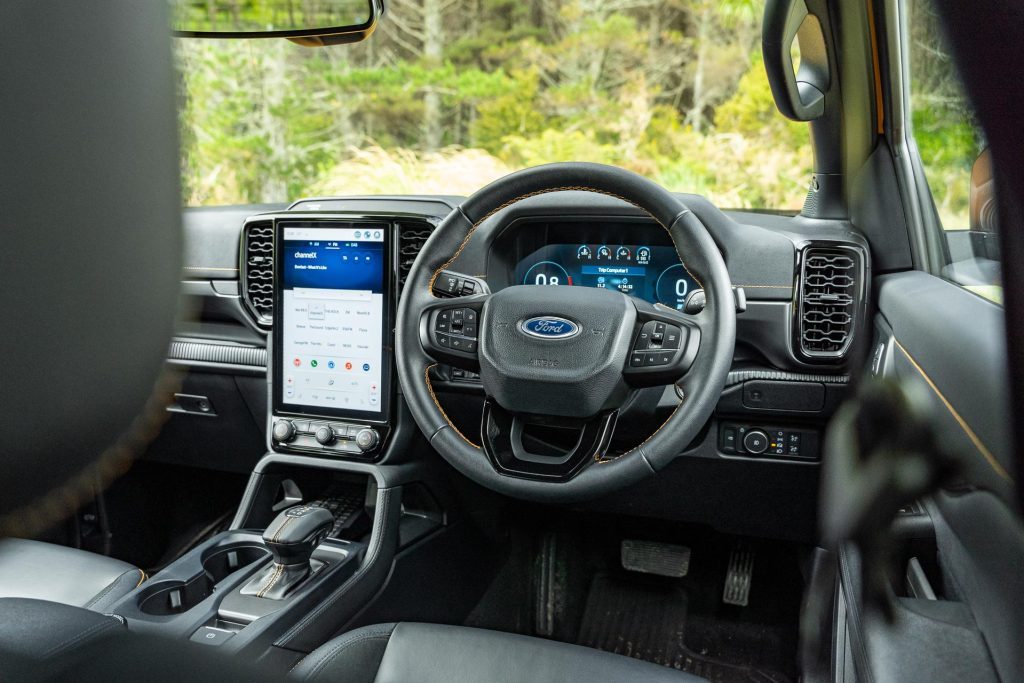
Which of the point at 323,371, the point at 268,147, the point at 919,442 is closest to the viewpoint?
the point at 919,442

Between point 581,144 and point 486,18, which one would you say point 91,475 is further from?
point 486,18

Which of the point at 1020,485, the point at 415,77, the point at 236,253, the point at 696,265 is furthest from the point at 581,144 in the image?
the point at 1020,485

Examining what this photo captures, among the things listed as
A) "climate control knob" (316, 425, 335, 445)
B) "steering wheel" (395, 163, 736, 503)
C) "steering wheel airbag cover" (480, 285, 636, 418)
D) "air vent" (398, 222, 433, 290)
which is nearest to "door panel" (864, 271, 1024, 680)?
"steering wheel" (395, 163, 736, 503)

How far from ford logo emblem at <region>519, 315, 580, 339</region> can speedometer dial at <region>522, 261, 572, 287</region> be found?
56cm

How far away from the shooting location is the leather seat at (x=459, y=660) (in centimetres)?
132

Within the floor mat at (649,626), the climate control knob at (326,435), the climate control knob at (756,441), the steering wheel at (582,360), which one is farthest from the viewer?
the floor mat at (649,626)

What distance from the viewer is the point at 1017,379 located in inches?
18.2

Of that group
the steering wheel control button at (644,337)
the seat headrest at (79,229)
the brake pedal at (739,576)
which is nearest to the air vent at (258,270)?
the steering wheel control button at (644,337)

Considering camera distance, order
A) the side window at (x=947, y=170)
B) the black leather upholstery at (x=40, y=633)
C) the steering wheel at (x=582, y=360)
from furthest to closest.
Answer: the steering wheel at (x=582, y=360) → the side window at (x=947, y=170) → the black leather upholstery at (x=40, y=633)

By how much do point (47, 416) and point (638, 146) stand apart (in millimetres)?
7795

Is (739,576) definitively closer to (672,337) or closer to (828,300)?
(828,300)

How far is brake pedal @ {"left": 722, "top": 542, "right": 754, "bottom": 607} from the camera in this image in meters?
2.64

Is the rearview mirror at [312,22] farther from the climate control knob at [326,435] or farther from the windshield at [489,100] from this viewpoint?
the windshield at [489,100]

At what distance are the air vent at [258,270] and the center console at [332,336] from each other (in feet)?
0.30
